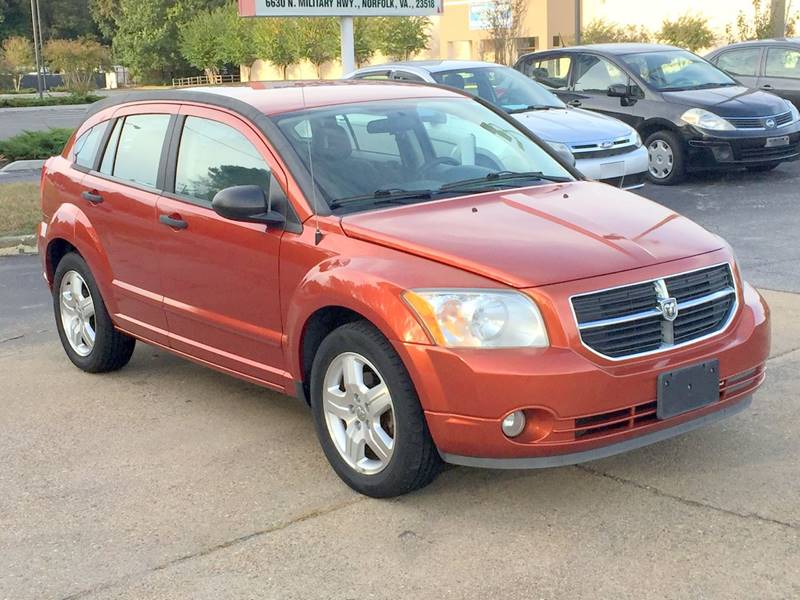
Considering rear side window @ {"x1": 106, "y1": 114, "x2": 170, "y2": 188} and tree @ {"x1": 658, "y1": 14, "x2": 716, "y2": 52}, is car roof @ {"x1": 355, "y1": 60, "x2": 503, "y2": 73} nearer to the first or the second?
rear side window @ {"x1": 106, "y1": 114, "x2": 170, "y2": 188}

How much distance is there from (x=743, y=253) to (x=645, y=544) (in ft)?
19.3

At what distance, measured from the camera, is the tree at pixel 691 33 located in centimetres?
4334

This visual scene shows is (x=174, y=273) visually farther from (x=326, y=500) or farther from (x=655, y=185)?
(x=655, y=185)

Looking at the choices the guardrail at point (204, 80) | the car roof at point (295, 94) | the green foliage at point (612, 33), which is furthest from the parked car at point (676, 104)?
the guardrail at point (204, 80)

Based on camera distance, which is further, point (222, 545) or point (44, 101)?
point (44, 101)

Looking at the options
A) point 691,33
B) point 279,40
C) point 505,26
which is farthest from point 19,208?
point 279,40

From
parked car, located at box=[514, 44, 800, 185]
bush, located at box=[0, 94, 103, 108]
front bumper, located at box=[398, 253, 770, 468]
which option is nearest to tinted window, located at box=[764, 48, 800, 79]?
parked car, located at box=[514, 44, 800, 185]

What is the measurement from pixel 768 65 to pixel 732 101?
2.96 meters

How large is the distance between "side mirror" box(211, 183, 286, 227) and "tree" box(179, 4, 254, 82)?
63799 millimetres

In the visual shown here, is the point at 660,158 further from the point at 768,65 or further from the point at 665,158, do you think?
the point at 768,65

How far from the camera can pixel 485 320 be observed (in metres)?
4.12

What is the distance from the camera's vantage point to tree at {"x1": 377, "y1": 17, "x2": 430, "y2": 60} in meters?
57.0

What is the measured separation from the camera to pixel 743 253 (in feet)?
30.8

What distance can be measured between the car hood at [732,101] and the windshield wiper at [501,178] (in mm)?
8390
